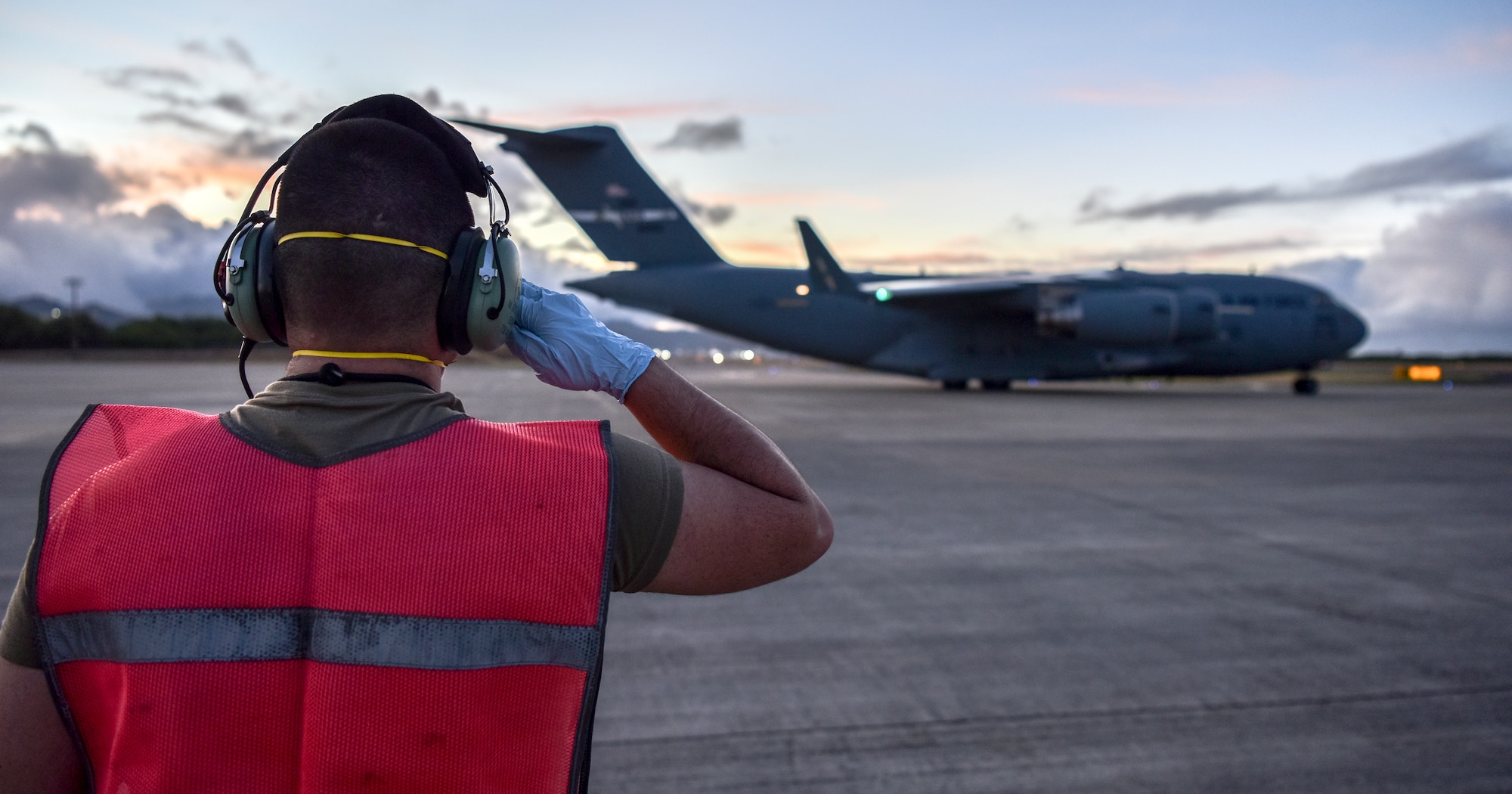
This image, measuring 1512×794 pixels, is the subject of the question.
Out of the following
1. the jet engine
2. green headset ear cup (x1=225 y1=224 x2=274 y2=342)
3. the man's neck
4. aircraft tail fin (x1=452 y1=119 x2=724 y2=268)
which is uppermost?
aircraft tail fin (x1=452 y1=119 x2=724 y2=268)

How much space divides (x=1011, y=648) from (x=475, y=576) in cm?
349

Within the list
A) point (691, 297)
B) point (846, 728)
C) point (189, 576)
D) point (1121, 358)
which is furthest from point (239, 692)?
point (1121, 358)

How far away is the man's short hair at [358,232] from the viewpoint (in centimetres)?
136

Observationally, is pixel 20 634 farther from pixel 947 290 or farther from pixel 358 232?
A: pixel 947 290

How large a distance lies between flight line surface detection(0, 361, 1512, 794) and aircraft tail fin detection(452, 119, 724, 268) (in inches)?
501

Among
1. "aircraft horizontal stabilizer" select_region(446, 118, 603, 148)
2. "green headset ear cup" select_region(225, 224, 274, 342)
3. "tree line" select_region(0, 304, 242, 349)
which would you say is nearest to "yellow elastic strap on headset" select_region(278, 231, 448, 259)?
"green headset ear cup" select_region(225, 224, 274, 342)

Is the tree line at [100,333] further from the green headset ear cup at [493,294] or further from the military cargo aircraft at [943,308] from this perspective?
the green headset ear cup at [493,294]

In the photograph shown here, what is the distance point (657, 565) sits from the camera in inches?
58.1

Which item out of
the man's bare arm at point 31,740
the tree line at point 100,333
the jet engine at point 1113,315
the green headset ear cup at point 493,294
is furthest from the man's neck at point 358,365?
the tree line at point 100,333

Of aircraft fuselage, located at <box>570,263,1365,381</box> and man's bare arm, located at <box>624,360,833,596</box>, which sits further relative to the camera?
aircraft fuselage, located at <box>570,263,1365,381</box>

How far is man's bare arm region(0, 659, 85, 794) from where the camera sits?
1259mm

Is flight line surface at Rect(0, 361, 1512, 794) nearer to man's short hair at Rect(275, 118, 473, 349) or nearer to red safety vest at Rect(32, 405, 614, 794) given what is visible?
red safety vest at Rect(32, 405, 614, 794)

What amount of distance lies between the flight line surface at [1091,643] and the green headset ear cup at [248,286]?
1.98m

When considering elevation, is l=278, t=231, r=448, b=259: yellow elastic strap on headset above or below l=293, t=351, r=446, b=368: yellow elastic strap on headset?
above
